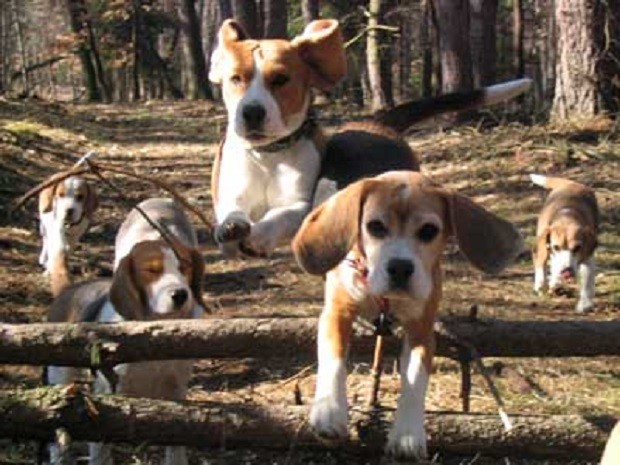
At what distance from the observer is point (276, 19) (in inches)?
890

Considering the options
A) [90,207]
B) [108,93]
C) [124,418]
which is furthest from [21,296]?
[108,93]

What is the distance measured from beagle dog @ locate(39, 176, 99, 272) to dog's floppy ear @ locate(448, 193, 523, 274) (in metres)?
5.58

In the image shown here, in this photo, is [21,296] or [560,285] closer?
[21,296]

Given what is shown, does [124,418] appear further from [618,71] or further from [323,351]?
[618,71]

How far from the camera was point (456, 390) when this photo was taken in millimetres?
5836

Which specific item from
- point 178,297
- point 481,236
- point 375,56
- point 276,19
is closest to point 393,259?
point 481,236

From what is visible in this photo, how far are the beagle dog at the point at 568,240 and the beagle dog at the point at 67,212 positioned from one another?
146 inches

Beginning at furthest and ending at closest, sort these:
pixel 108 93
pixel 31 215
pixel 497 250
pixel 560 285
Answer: pixel 108 93, pixel 31 215, pixel 560 285, pixel 497 250

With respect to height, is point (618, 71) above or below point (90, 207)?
above

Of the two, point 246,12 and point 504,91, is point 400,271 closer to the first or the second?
point 504,91

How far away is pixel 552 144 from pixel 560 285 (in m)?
3.89

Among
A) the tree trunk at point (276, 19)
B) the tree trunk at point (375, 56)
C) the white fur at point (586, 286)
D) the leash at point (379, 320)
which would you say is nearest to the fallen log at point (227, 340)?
the leash at point (379, 320)

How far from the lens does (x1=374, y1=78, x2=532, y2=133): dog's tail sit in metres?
5.16

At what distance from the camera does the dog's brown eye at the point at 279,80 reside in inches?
168
